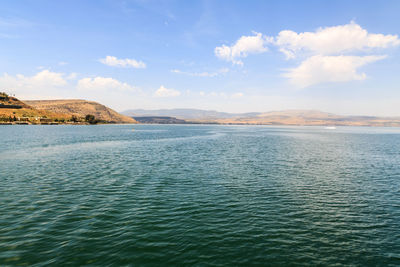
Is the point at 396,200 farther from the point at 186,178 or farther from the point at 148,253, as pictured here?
the point at 148,253

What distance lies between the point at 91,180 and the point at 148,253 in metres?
22.9

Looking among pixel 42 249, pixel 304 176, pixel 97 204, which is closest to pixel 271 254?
pixel 42 249

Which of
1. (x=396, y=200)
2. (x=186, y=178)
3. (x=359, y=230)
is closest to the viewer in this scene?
(x=359, y=230)

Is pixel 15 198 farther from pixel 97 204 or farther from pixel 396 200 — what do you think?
pixel 396 200

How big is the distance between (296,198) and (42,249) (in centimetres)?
2691

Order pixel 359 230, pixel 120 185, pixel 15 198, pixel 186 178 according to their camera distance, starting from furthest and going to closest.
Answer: pixel 186 178 → pixel 120 185 → pixel 15 198 → pixel 359 230

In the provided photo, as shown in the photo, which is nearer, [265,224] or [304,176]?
[265,224]

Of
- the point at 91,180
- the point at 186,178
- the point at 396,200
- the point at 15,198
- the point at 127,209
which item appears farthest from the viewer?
the point at 186,178

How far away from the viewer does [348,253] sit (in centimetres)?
1606

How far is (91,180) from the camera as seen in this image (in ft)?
112

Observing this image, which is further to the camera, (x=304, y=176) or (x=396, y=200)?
(x=304, y=176)

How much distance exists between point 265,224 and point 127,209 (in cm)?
1455

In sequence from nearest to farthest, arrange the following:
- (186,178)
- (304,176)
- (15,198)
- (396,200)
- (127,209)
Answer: (127,209) < (15,198) < (396,200) < (186,178) < (304,176)

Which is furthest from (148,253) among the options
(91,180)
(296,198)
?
(91,180)
